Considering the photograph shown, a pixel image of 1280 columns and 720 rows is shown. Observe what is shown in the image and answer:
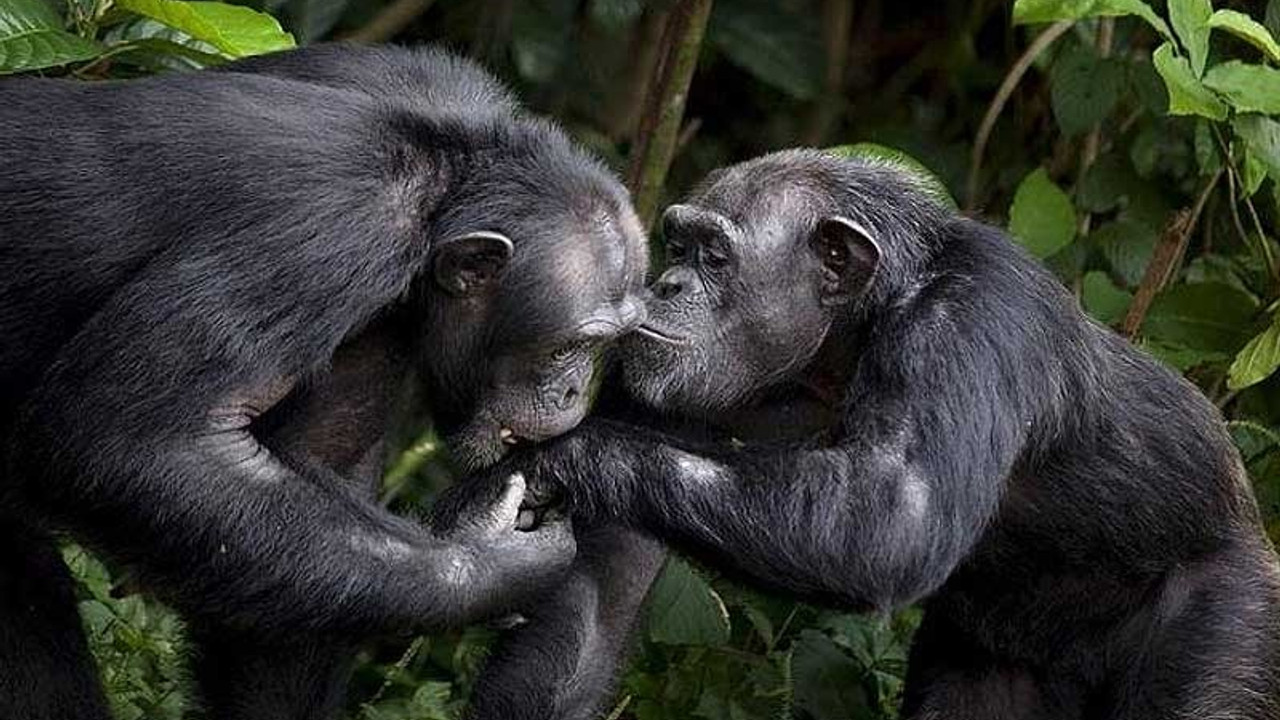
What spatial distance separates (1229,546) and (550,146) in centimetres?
174

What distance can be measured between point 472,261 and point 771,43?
4.05 metres

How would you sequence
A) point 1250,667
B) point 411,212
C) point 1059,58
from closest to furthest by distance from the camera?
point 411,212
point 1250,667
point 1059,58

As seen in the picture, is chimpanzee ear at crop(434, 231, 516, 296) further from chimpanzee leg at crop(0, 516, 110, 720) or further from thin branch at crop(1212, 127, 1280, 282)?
thin branch at crop(1212, 127, 1280, 282)

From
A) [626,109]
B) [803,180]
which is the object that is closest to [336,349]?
[803,180]

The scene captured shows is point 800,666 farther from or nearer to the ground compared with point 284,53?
nearer to the ground

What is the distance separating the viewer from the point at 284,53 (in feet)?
18.5

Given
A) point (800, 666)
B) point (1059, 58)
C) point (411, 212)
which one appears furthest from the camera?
point (1059, 58)

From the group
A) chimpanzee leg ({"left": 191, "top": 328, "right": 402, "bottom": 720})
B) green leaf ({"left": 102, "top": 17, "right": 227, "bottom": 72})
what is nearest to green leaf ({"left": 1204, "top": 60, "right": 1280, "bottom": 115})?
chimpanzee leg ({"left": 191, "top": 328, "right": 402, "bottom": 720})

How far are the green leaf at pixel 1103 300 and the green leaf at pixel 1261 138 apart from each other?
2.81ft

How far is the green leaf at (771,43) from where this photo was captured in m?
9.02

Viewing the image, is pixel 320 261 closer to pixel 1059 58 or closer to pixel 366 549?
pixel 366 549

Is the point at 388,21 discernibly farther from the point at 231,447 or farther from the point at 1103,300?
the point at 231,447

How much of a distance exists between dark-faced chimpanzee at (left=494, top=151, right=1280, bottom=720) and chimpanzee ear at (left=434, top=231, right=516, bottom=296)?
365 mm

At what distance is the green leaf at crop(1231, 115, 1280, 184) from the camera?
239 inches
